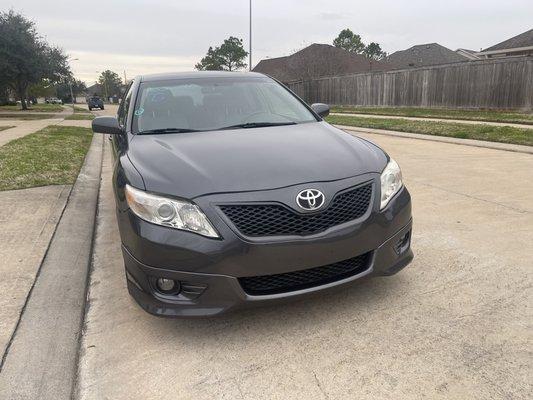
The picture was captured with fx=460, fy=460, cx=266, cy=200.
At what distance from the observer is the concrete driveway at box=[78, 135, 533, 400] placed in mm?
2193

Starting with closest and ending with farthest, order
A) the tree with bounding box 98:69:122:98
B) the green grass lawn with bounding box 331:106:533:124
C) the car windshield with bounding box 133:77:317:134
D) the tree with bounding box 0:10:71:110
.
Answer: the car windshield with bounding box 133:77:317:134, the green grass lawn with bounding box 331:106:533:124, the tree with bounding box 0:10:71:110, the tree with bounding box 98:69:122:98

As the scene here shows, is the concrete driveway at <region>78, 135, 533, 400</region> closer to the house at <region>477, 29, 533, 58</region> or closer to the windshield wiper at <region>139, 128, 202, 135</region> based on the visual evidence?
the windshield wiper at <region>139, 128, 202, 135</region>

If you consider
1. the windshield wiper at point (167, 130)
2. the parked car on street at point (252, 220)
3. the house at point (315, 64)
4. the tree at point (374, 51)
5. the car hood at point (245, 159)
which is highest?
the tree at point (374, 51)

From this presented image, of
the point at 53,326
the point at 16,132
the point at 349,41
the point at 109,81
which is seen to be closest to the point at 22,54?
the point at 16,132

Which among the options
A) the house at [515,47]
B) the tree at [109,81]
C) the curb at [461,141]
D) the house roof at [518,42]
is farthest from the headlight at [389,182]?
the tree at [109,81]

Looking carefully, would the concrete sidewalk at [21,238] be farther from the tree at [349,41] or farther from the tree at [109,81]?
the tree at [109,81]

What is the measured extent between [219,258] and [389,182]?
1209 millimetres

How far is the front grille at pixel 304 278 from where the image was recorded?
2525 mm

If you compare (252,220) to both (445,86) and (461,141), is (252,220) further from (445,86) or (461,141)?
(445,86)

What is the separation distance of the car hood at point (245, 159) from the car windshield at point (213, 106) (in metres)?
0.24

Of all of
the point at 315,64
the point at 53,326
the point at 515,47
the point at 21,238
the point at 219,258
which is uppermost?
the point at 515,47

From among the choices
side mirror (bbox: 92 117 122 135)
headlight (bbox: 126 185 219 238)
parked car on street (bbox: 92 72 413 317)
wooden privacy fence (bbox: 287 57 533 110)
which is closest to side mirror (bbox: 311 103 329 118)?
parked car on street (bbox: 92 72 413 317)

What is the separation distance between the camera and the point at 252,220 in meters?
2.43

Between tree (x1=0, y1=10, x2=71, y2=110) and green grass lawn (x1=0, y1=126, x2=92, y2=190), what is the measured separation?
805 inches
